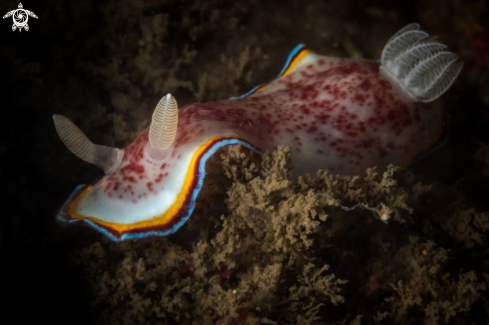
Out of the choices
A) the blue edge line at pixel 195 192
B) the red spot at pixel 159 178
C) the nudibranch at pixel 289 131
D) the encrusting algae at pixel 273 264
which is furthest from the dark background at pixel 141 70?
the red spot at pixel 159 178

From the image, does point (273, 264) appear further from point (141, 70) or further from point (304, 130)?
point (141, 70)

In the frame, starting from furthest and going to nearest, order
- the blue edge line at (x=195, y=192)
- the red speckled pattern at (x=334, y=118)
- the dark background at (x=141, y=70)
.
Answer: the dark background at (x=141, y=70), the red speckled pattern at (x=334, y=118), the blue edge line at (x=195, y=192)

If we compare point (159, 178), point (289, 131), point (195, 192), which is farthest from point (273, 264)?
point (289, 131)

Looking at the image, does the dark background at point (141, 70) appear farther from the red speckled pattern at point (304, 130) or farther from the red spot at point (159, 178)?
the red spot at point (159, 178)

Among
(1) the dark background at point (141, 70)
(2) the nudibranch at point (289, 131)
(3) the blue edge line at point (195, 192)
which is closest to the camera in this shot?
(3) the blue edge line at point (195, 192)

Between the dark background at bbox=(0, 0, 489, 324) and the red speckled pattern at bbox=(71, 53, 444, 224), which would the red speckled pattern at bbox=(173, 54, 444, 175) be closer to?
the red speckled pattern at bbox=(71, 53, 444, 224)

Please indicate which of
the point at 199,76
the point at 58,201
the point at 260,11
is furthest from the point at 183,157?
the point at 260,11

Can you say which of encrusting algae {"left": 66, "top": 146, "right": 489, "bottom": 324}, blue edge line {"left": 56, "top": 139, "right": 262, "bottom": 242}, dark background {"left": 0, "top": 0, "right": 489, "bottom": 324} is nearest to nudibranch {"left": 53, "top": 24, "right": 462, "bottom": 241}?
blue edge line {"left": 56, "top": 139, "right": 262, "bottom": 242}

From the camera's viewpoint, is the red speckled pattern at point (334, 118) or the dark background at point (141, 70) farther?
the dark background at point (141, 70)

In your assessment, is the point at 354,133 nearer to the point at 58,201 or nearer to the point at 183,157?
the point at 183,157
